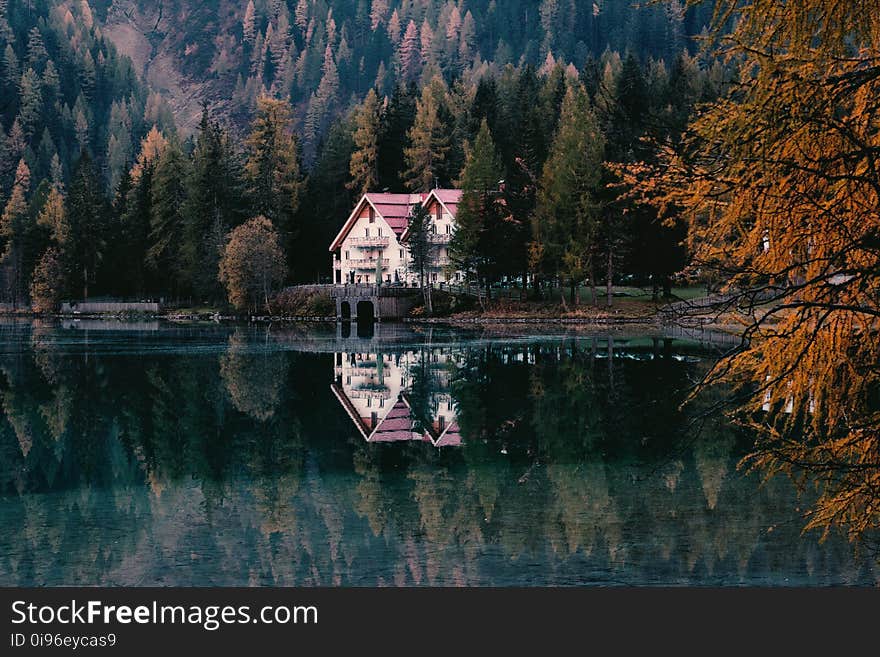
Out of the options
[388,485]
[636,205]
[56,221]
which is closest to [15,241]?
[56,221]

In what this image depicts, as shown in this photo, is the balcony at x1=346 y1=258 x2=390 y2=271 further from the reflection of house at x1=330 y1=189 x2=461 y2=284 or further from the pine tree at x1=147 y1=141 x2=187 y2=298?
the pine tree at x1=147 y1=141 x2=187 y2=298

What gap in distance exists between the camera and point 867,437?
37.1ft

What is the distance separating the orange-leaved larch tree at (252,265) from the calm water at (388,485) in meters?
58.8

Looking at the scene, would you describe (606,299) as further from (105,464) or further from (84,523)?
(84,523)

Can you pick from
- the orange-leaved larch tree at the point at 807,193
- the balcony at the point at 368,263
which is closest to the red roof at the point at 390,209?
the balcony at the point at 368,263

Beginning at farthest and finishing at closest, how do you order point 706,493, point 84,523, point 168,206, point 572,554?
point 168,206, point 706,493, point 84,523, point 572,554

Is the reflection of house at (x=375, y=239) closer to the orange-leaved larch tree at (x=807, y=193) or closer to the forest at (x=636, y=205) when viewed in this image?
the forest at (x=636, y=205)

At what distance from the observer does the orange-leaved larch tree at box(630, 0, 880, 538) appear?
1066 centimetres

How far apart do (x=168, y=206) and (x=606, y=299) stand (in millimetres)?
54881

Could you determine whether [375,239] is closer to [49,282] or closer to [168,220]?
[168,220]

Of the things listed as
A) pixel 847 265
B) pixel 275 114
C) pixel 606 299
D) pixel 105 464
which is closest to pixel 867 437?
pixel 847 265

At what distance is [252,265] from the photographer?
112 m

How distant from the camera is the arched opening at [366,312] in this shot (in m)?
112

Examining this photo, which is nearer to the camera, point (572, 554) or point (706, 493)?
point (572, 554)
